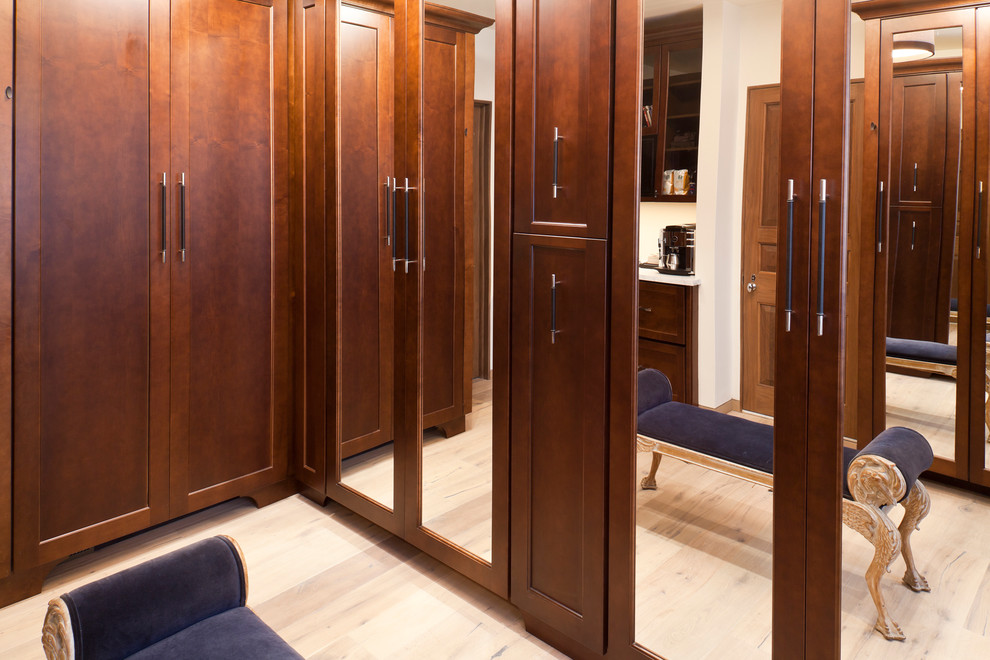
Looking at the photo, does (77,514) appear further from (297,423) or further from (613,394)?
(613,394)

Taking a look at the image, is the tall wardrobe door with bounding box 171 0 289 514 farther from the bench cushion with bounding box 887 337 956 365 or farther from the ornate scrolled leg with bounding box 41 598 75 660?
the bench cushion with bounding box 887 337 956 365

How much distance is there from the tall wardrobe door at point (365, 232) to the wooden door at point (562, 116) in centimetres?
64

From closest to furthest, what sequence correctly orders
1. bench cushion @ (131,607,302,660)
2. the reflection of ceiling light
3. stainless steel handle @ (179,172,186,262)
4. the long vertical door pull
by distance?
the reflection of ceiling light < bench cushion @ (131,607,302,660) < the long vertical door pull < stainless steel handle @ (179,172,186,262)

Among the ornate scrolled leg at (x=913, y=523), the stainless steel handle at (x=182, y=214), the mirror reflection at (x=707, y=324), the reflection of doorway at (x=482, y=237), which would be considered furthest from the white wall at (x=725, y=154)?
the stainless steel handle at (x=182, y=214)

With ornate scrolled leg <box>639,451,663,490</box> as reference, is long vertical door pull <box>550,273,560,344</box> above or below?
above

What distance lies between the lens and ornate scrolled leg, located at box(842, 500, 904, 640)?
1.47m

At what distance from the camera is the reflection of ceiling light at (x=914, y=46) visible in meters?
1.36

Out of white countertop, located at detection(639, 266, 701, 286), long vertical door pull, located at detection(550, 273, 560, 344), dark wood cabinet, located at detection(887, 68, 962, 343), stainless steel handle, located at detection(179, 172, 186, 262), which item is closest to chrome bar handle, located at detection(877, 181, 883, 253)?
dark wood cabinet, located at detection(887, 68, 962, 343)

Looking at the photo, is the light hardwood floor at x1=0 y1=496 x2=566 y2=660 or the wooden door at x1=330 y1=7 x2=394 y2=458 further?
the wooden door at x1=330 y1=7 x2=394 y2=458

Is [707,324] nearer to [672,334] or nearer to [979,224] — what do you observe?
[672,334]

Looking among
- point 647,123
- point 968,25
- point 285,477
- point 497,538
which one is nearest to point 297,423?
point 285,477

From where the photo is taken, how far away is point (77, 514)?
2459 mm

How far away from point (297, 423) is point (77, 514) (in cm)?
90

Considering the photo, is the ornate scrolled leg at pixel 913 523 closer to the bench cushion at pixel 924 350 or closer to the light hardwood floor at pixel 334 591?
the bench cushion at pixel 924 350
